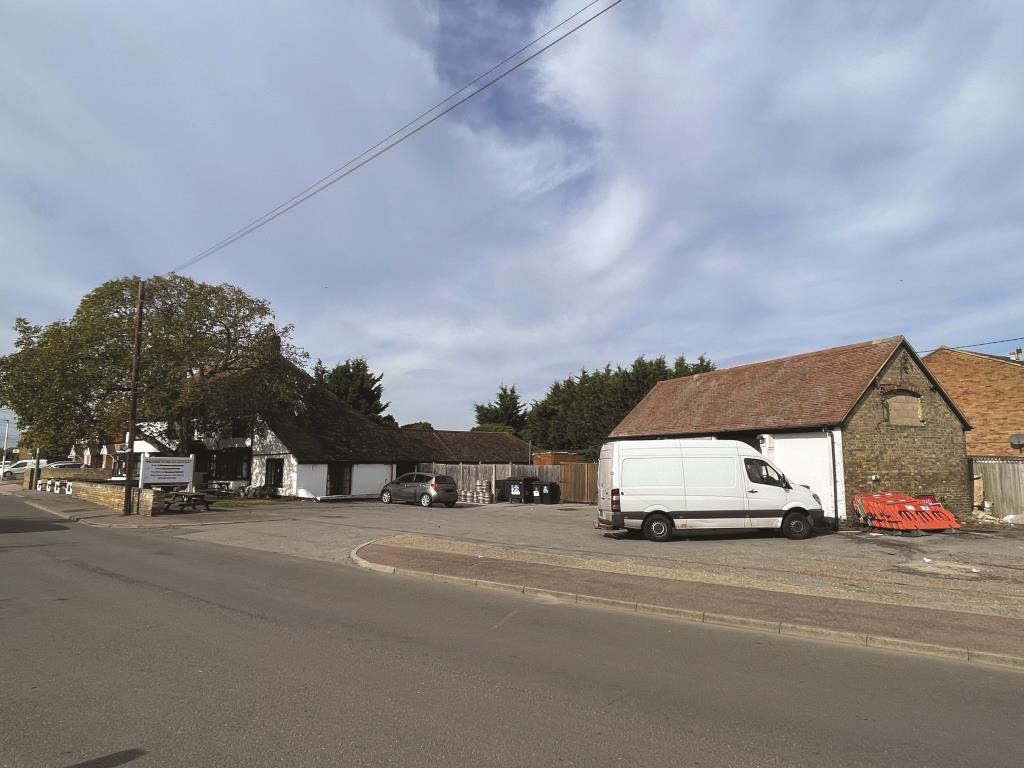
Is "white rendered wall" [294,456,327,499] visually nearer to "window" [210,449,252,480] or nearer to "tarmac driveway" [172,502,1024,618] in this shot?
"window" [210,449,252,480]

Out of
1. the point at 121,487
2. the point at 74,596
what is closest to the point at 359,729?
the point at 74,596

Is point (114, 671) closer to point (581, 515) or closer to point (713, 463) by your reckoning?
point (713, 463)

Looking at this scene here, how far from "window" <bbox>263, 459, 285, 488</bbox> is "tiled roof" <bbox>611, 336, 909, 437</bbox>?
18600 mm

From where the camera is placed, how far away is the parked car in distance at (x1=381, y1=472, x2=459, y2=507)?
96.2 ft

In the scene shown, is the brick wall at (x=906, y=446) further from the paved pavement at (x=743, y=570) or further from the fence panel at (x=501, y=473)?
the fence panel at (x=501, y=473)

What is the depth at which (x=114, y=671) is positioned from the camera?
5379 millimetres

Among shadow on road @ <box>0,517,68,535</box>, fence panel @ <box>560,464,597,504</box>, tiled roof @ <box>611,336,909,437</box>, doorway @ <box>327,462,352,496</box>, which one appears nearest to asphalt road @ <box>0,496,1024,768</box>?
shadow on road @ <box>0,517,68,535</box>

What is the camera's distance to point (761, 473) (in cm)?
1582

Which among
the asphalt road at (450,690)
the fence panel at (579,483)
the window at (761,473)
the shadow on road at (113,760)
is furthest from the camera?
the fence panel at (579,483)

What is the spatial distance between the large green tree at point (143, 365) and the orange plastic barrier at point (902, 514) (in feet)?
89.6

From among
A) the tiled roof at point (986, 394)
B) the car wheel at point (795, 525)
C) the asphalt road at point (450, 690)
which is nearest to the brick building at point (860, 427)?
the car wheel at point (795, 525)

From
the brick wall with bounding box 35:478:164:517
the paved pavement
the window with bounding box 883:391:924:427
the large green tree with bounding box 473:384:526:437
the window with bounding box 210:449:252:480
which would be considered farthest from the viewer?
the large green tree with bounding box 473:384:526:437

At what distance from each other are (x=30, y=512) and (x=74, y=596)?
2061cm

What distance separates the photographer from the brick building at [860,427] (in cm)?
1927
